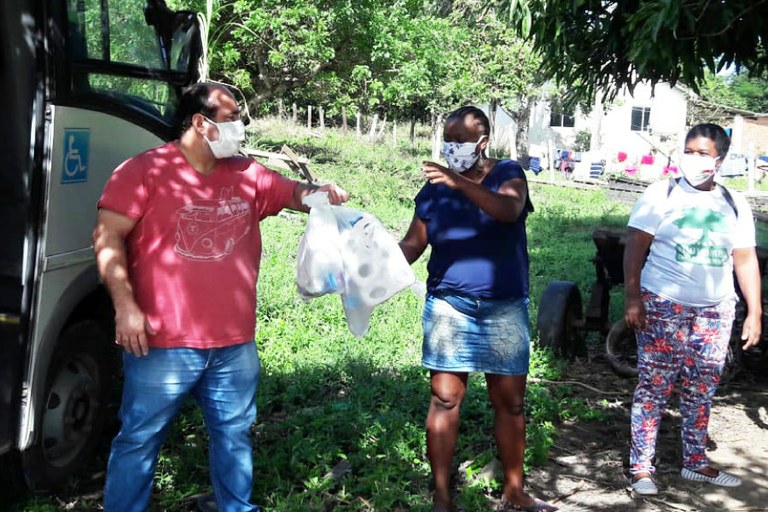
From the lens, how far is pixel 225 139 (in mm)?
3330

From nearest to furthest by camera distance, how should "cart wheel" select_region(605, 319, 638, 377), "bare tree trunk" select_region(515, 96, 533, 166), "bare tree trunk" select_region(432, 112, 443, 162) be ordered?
"cart wheel" select_region(605, 319, 638, 377) → "bare tree trunk" select_region(432, 112, 443, 162) → "bare tree trunk" select_region(515, 96, 533, 166)

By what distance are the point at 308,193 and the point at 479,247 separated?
79 cm

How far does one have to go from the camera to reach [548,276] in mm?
10648

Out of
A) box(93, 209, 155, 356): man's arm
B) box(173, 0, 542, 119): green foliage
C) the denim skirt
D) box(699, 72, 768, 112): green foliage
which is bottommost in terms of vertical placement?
the denim skirt

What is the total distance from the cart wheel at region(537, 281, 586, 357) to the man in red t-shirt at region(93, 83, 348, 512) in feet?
12.4

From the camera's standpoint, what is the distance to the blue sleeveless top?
3.76 metres

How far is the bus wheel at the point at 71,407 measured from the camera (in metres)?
3.80

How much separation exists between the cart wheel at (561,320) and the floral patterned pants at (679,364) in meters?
2.26

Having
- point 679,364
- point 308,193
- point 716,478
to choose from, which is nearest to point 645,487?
point 716,478

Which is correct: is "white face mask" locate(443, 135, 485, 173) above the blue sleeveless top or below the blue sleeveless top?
above

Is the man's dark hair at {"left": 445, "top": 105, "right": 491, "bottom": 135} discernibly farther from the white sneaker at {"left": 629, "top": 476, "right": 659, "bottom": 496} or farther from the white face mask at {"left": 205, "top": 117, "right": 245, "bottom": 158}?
the white sneaker at {"left": 629, "top": 476, "right": 659, "bottom": 496}

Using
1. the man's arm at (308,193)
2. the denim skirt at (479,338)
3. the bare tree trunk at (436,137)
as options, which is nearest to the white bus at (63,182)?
the man's arm at (308,193)

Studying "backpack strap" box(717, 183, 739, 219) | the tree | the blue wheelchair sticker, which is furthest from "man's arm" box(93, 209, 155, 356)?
"backpack strap" box(717, 183, 739, 219)

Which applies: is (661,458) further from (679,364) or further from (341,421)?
(341,421)
